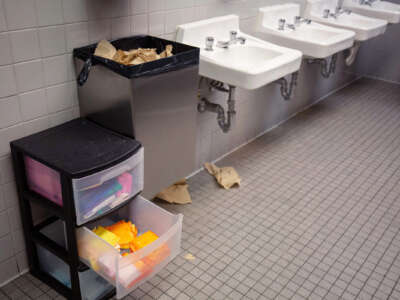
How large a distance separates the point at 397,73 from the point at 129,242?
364 cm

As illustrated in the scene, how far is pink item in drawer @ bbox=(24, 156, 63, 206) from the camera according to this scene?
4.95 ft

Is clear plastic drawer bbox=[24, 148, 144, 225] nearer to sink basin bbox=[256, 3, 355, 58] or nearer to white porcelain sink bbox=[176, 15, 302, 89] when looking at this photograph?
white porcelain sink bbox=[176, 15, 302, 89]

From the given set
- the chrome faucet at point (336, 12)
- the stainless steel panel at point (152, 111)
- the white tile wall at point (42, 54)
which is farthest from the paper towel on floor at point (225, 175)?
the chrome faucet at point (336, 12)

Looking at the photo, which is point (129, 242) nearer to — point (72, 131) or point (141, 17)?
point (72, 131)

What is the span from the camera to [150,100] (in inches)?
66.1

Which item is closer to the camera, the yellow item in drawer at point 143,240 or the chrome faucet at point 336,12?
the yellow item in drawer at point 143,240

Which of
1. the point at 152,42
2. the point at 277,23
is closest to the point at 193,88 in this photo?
the point at 152,42

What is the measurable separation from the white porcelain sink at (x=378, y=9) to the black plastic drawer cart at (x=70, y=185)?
2.63 meters

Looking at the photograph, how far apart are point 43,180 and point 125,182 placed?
11.6 inches

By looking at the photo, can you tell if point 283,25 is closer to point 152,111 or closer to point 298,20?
point 298,20

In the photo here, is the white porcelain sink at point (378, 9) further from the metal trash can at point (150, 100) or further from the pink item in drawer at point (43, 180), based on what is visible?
the pink item in drawer at point (43, 180)

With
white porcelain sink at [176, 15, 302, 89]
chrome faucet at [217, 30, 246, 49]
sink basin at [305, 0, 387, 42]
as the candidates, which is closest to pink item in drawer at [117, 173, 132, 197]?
white porcelain sink at [176, 15, 302, 89]

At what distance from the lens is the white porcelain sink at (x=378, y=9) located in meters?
3.32

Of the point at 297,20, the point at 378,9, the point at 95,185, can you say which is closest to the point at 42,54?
the point at 95,185
